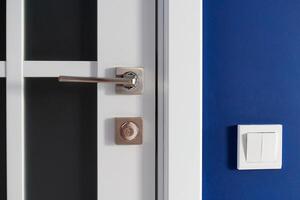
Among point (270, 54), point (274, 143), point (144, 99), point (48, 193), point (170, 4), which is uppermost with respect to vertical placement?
point (170, 4)

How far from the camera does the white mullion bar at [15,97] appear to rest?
30.7 inches

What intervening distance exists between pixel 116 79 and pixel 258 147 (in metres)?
Result: 0.38

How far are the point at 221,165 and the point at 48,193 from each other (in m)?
0.42

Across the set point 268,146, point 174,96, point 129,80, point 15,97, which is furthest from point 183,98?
point 15,97

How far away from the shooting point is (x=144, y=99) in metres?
0.81

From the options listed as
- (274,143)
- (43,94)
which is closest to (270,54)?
(274,143)

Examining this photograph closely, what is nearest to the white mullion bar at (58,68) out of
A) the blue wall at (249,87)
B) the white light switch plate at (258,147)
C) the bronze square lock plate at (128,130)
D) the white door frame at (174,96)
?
the white door frame at (174,96)

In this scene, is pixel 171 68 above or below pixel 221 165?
above

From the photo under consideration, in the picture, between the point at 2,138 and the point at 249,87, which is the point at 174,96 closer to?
the point at 249,87

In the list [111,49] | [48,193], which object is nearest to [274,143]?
[111,49]

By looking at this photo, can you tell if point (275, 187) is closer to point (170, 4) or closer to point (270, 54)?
point (270, 54)

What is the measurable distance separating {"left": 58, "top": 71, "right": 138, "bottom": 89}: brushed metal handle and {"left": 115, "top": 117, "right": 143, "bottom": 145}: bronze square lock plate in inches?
3.1

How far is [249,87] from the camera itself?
840mm

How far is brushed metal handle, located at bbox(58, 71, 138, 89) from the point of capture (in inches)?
28.7
